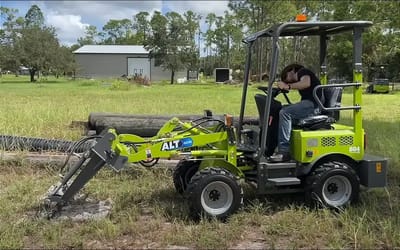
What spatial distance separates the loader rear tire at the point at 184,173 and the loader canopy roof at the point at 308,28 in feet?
6.01

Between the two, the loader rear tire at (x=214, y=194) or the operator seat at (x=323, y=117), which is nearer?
the loader rear tire at (x=214, y=194)

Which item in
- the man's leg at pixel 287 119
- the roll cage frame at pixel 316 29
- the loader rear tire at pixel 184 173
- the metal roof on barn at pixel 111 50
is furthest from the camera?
the metal roof on barn at pixel 111 50

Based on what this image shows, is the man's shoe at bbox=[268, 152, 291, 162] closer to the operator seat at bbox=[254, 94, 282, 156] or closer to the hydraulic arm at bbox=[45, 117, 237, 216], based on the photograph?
the operator seat at bbox=[254, 94, 282, 156]

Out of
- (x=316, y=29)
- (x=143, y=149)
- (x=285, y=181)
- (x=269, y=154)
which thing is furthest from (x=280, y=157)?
(x=316, y=29)

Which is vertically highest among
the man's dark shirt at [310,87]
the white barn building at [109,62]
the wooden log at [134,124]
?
the white barn building at [109,62]

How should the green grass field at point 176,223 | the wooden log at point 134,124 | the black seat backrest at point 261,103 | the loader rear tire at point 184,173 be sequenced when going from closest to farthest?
the green grass field at point 176,223 < the black seat backrest at point 261,103 < the loader rear tire at point 184,173 < the wooden log at point 134,124

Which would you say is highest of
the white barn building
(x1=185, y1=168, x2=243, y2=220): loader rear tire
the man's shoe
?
the white barn building

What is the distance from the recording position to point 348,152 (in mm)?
5965

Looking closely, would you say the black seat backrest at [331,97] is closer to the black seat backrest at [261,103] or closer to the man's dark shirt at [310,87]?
the man's dark shirt at [310,87]

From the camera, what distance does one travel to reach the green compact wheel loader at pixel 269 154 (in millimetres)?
5629

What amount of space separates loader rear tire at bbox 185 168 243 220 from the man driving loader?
69cm

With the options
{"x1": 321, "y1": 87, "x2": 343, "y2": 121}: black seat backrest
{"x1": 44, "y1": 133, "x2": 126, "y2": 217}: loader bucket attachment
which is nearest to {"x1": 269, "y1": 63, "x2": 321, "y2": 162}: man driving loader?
{"x1": 321, "y1": 87, "x2": 343, "y2": 121}: black seat backrest

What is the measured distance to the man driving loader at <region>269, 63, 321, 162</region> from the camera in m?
5.92

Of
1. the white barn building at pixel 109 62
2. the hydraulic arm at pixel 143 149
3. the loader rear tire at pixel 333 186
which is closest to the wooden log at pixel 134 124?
the hydraulic arm at pixel 143 149
